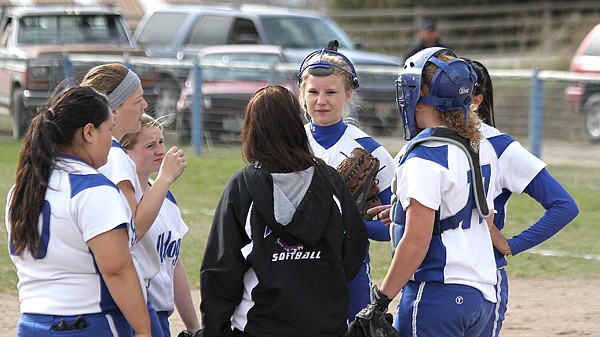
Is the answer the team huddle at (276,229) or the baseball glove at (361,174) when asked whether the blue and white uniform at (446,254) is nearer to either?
the team huddle at (276,229)

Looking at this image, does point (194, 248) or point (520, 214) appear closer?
point (194, 248)

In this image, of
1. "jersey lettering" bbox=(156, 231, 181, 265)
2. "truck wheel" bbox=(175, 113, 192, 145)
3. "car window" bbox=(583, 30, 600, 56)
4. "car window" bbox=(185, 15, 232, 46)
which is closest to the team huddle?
"jersey lettering" bbox=(156, 231, 181, 265)

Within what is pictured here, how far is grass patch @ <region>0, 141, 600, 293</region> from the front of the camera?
8688 mm

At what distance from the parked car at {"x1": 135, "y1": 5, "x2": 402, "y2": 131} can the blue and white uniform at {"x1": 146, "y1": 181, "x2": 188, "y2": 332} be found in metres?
11.7

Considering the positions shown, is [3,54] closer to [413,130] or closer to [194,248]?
[194,248]

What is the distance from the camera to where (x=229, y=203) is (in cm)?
379

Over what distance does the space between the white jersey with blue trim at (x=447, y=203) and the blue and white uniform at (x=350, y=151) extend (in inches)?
25.3

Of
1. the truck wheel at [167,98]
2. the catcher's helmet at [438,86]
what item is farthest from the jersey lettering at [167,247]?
the truck wheel at [167,98]

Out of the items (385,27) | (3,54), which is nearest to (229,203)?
(3,54)

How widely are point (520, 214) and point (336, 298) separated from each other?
7.53 m

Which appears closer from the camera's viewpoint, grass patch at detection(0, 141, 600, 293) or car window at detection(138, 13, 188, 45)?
grass patch at detection(0, 141, 600, 293)

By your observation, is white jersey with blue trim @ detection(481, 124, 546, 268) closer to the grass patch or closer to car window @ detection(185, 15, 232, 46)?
the grass patch

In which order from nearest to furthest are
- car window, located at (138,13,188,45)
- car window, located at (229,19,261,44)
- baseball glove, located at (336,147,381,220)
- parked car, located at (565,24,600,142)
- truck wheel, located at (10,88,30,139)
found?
1. baseball glove, located at (336,147,381,220)
2. parked car, located at (565,24,600,142)
3. truck wheel, located at (10,88,30,139)
4. car window, located at (229,19,261,44)
5. car window, located at (138,13,188,45)

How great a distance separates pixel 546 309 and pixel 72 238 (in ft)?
15.3
